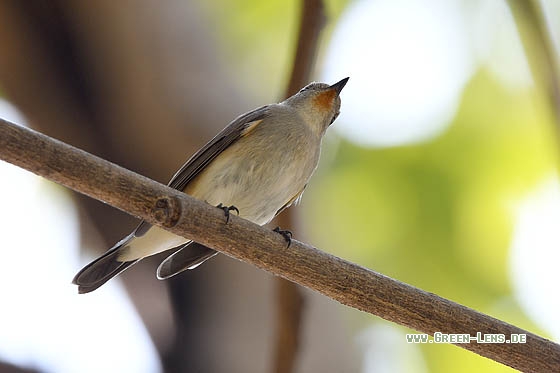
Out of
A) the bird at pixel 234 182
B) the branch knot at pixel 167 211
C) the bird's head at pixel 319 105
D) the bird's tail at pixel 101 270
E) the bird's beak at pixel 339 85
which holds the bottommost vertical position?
the branch knot at pixel 167 211

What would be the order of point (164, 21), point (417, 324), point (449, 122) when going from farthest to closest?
point (449, 122) → point (164, 21) → point (417, 324)

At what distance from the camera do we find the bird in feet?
11.1

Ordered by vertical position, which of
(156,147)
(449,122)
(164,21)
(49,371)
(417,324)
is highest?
(449,122)

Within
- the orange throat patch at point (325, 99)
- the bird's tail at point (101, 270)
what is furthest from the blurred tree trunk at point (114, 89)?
the orange throat patch at point (325, 99)

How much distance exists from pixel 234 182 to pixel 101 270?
0.76m

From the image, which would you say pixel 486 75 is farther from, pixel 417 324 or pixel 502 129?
pixel 417 324

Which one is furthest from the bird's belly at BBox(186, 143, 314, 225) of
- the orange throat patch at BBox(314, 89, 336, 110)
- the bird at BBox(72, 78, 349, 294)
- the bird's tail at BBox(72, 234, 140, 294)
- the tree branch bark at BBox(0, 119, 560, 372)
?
the tree branch bark at BBox(0, 119, 560, 372)

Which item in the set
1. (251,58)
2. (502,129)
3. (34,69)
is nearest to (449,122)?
(502,129)

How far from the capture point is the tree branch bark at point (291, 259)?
192 cm

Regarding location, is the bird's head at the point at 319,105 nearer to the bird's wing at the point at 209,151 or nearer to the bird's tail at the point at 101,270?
the bird's wing at the point at 209,151

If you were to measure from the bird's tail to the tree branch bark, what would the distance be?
1333 millimetres

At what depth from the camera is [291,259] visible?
2.24 metres

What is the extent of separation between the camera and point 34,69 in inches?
133

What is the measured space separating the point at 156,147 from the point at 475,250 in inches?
107
